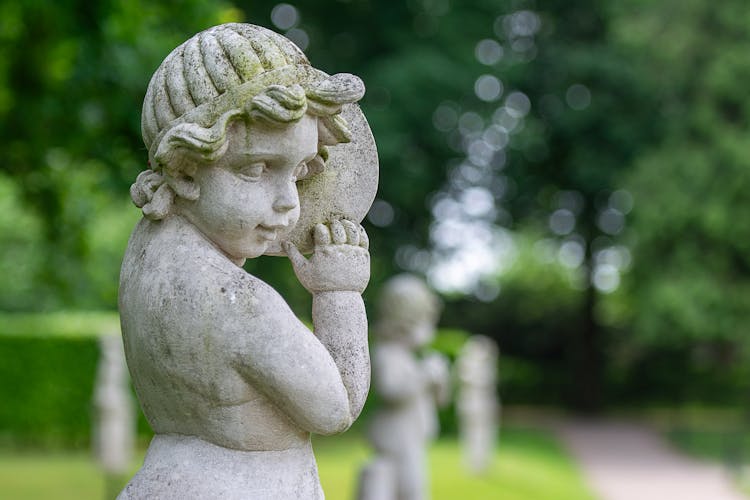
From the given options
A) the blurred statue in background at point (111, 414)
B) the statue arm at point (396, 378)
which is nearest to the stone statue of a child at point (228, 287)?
the statue arm at point (396, 378)

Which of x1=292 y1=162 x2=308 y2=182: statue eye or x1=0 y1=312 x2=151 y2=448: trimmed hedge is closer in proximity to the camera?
x1=292 y1=162 x2=308 y2=182: statue eye

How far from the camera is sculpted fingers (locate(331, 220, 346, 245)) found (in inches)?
116

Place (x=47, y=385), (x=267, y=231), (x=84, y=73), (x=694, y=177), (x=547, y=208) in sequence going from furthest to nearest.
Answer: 1. (x=547, y=208)
2. (x=694, y=177)
3. (x=47, y=385)
4. (x=84, y=73)
5. (x=267, y=231)

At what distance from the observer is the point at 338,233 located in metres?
2.95

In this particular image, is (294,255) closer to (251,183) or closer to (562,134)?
(251,183)

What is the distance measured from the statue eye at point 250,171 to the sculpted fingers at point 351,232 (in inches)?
13.6

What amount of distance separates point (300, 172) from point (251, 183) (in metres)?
0.20

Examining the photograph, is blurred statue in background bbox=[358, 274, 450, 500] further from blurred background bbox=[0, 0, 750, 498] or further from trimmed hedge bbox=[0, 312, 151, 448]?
trimmed hedge bbox=[0, 312, 151, 448]

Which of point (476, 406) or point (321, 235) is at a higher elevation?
point (321, 235)

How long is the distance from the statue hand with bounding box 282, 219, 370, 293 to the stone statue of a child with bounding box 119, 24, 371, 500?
5.0 inches

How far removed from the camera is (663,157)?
23.1 meters

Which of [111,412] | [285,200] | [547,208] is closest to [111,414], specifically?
[111,412]

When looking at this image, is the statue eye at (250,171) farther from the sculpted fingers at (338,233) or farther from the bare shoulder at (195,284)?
the sculpted fingers at (338,233)

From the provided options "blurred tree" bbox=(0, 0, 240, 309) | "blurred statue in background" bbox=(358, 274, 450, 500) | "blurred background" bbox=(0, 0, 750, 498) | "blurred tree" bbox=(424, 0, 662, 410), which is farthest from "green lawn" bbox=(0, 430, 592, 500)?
"blurred tree" bbox=(424, 0, 662, 410)
